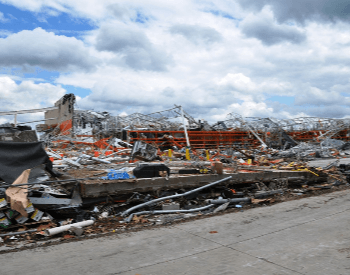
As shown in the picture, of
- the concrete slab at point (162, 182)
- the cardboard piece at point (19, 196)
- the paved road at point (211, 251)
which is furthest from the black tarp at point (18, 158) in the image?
the paved road at point (211, 251)

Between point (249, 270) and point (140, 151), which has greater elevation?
point (140, 151)

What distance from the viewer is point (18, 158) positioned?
24.6ft

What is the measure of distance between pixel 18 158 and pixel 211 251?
509 centimetres

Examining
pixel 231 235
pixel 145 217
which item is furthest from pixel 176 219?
pixel 231 235

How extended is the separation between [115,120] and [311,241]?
73.8 feet

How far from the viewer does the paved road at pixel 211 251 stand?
13.8 ft

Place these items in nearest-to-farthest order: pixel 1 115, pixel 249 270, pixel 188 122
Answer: pixel 249 270
pixel 1 115
pixel 188 122

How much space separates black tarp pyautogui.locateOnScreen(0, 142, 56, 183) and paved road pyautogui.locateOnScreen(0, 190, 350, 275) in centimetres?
261

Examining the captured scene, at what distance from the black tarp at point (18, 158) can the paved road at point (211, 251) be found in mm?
2614

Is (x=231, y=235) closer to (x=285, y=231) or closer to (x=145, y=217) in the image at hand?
(x=285, y=231)

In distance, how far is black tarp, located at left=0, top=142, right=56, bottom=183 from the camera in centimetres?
710

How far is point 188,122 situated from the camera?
2805 cm

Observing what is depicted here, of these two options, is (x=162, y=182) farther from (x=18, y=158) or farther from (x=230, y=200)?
(x=18, y=158)

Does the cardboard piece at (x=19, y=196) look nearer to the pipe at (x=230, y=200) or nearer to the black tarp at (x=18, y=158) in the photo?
the black tarp at (x=18, y=158)
